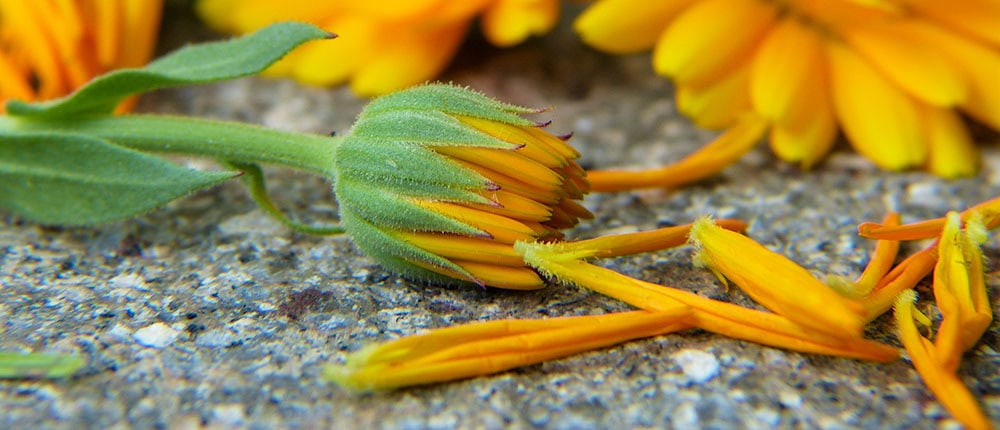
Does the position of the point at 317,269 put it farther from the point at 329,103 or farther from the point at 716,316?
the point at 329,103

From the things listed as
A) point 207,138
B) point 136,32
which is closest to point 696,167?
point 207,138

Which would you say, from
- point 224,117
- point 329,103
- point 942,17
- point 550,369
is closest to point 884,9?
point 942,17

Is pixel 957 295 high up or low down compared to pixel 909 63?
down

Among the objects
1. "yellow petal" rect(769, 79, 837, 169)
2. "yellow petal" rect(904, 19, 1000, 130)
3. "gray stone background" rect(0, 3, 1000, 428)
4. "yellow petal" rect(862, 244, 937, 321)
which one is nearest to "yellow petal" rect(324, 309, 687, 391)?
"gray stone background" rect(0, 3, 1000, 428)

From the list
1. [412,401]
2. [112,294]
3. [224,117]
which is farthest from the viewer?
[224,117]

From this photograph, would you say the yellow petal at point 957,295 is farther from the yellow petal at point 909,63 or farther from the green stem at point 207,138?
the green stem at point 207,138

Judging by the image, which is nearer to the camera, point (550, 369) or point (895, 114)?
point (550, 369)

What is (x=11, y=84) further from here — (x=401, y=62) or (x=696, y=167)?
(x=696, y=167)
